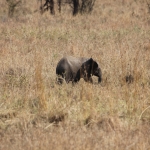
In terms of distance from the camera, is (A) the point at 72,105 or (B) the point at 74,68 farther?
(B) the point at 74,68

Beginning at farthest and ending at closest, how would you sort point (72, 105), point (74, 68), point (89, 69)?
1. point (89, 69)
2. point (74, 68)
3. point (72, 105)

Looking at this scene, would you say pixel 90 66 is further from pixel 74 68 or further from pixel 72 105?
pixel 72 105

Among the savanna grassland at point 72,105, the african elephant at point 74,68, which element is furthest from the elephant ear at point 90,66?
the savanna grassland at point 72,105

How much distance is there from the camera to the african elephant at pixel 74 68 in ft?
22.6

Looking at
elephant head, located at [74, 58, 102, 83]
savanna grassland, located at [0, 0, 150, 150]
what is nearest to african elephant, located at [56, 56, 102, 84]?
elephant head, located at [74, 58, 102, 83]

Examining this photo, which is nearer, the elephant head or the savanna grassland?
the savanna grassland

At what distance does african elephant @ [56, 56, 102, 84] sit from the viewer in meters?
6.88

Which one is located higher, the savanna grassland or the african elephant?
the african elephant

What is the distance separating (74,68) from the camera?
7.00m

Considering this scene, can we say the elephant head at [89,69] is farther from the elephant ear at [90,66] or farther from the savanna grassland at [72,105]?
the savanna grassland at [72,105]

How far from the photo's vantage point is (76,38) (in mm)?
11773

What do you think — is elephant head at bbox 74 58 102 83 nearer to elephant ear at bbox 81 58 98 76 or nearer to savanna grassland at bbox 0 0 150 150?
elephant ear at bbox 81 58 98 76

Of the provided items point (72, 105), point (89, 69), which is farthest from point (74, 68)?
point (72, 105)

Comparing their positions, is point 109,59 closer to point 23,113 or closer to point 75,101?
point 75,101
